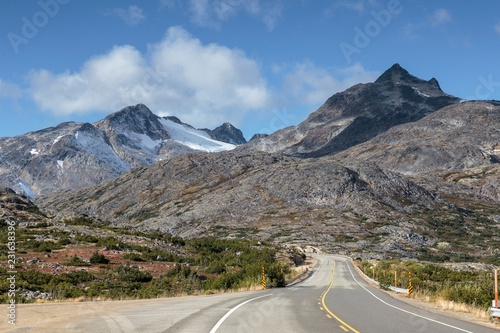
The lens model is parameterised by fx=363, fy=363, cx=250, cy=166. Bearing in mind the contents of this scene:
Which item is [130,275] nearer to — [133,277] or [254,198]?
[133,277]

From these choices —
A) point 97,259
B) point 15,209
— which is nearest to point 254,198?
point 15,209

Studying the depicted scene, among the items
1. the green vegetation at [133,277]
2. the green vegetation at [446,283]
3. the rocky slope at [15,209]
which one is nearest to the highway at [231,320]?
the green vegetation at [446,283]

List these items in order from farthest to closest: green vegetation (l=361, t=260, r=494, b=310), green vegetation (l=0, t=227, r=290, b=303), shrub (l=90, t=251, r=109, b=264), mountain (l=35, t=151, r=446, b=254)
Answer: mountain (l=35, t=151, r=446, b=254) < shrub (l=90, t=251, r=109, b=264) < green vegetation (l=0, t=227, r=290, b=303) < green vegetation (l=361, t=260, r=494, b=310)

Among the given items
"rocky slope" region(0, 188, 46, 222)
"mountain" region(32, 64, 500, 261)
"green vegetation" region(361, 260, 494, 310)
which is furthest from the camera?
"mountain" region(32, 64, 500, 261)

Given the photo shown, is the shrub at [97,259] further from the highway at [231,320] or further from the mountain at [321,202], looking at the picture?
the mountain at [321,202]

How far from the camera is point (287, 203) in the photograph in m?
124

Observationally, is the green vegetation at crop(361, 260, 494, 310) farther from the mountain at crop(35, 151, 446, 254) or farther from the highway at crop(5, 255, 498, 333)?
the mountain at crop(35, 151, 446, 254)

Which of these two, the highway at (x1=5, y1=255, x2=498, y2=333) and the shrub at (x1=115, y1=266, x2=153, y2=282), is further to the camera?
the shrub at (x1=115, y1=266, x2=153, y2=282)

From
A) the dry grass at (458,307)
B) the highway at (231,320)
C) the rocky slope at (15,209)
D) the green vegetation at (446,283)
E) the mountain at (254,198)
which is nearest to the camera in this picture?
the highway at (231,320)

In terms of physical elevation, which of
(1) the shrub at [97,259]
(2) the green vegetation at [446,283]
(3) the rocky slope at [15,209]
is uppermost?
(3) the rocky slope at [15,209]

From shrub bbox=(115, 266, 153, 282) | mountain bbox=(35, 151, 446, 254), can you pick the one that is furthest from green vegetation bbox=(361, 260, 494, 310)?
mountain bbox=(35, 151, 446, 254)

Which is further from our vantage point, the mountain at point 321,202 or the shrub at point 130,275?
the mountain at point 321,202

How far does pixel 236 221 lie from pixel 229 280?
83.2 meters

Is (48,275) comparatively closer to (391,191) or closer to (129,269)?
(129,269)
